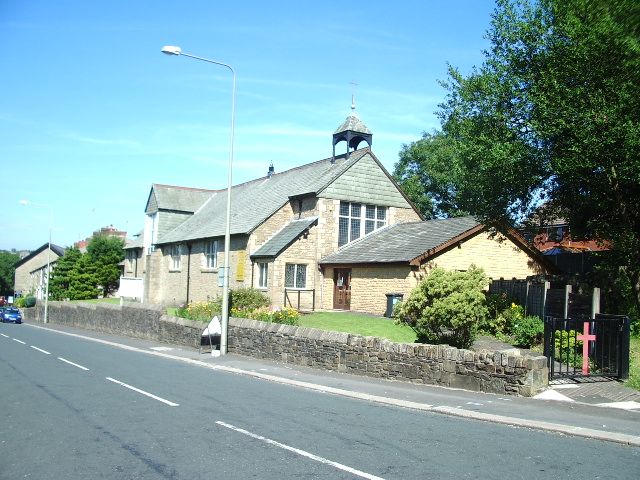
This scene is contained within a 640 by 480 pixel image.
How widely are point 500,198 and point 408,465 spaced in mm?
16124

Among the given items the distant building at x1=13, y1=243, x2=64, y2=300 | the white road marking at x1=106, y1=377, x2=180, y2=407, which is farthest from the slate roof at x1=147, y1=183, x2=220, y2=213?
the distant building at x1=13, y1=243, x2=64, y2=300

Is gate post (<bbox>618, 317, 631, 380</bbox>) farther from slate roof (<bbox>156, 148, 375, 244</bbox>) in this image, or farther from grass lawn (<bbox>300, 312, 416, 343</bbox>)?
slate roof (<bbox>156, 148, 375, 244</bbox>)

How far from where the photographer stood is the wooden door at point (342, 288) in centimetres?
3419

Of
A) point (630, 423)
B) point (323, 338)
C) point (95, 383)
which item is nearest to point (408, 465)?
point (630, 423)

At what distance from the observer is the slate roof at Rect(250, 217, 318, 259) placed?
34.6 meters

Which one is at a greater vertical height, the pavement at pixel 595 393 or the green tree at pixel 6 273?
the pavement at pixel 595 393

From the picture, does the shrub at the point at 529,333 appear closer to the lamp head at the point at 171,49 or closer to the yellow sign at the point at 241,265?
the lamp head at the point at 171,49

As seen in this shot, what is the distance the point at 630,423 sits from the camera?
32.3 feet

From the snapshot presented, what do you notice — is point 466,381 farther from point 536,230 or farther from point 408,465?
point 536,230

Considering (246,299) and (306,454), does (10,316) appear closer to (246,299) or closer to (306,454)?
(246,299)

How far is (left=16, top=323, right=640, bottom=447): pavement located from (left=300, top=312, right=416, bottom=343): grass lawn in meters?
5.68

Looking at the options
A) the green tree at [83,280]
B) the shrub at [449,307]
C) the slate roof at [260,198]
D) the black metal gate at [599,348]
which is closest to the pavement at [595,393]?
the black metal gate at [599,348]

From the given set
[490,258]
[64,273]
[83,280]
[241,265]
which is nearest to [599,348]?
[490,258]

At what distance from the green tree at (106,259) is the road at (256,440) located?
56.2 metres
